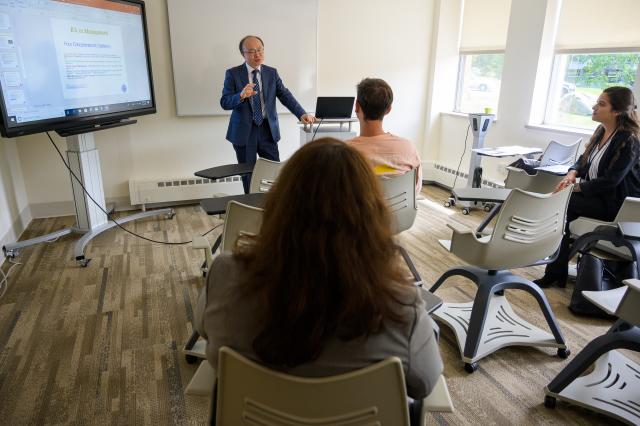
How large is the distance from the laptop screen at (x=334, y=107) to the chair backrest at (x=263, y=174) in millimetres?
1648

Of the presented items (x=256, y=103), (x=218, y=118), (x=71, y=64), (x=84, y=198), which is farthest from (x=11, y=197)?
(x=256, y=103)

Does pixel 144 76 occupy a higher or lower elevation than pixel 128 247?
higher

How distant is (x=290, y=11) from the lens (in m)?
4.40

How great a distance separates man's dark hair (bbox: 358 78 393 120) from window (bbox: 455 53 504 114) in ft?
8.88

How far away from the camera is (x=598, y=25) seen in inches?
140

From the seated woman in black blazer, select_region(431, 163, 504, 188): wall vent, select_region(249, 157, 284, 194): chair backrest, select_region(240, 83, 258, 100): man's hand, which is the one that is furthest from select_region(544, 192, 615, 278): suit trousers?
select_region(240, 83, 258, 100): man's hand

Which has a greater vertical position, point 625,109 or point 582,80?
point 582,80

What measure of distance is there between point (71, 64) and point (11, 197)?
4.43ft

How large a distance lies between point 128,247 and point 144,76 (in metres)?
1.59

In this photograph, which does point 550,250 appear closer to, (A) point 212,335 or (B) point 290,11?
(A) point 212,335

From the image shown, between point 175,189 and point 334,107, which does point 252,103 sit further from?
point 175,189

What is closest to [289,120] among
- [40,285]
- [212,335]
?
[40,285]

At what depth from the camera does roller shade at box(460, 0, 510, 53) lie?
457 cm

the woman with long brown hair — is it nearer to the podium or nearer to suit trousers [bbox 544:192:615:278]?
suit trousers [bbox 544:192:615:278]
